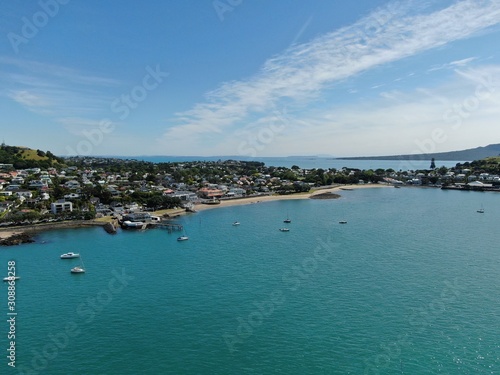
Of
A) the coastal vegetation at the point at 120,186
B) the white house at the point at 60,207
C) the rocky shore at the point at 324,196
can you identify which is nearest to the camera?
the white house at the point at 60,207

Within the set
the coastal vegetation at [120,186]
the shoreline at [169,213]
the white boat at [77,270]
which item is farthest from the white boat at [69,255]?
the coastal vegetation at [120,186]

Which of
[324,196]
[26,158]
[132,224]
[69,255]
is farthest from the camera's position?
[26,158]

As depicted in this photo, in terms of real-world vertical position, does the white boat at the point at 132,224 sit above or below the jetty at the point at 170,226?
above

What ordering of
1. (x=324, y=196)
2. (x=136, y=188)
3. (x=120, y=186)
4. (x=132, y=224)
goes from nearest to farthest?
1. (x=132, y=224)
2. (x=136, y=188)
3. (x=120, y=186)
4. (x=324, y=196)

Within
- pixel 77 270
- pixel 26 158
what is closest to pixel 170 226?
pixel 77 270

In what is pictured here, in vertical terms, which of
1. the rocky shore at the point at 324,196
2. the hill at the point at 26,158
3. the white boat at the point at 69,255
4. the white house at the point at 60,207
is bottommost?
the white boat at the point at 69,255

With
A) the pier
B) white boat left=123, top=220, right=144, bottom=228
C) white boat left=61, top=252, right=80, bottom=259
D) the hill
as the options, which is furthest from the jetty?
the hill

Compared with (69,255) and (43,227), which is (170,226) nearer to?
(43,227)

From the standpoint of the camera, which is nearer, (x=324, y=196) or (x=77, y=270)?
(x=77, y=270)

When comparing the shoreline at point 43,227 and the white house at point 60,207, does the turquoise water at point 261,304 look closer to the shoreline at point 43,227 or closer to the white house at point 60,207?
the shoreline at point 43,227
